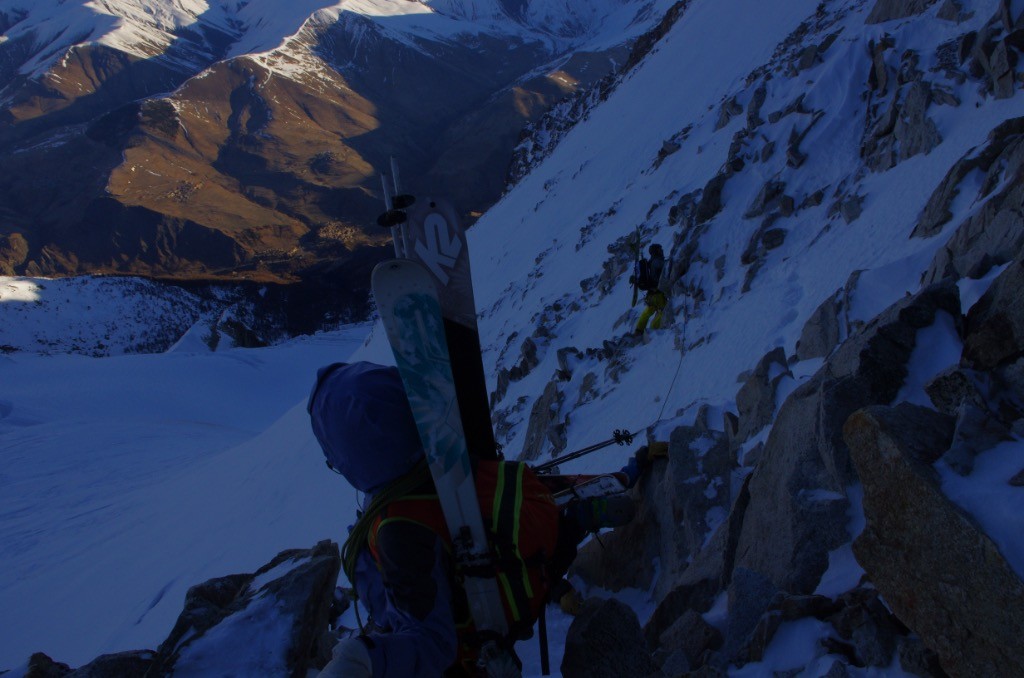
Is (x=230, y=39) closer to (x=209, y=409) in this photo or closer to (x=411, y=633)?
(x=209, y=409)

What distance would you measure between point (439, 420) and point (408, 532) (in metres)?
0.36

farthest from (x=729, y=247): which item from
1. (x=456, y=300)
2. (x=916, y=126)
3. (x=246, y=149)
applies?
(x=246, y=149)

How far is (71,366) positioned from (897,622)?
29027 mm

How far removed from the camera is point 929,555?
4.98ft

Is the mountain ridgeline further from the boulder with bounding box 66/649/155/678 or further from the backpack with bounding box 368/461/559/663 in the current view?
the backpack with bounding box 368/461/559/663

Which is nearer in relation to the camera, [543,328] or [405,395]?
[405,395]

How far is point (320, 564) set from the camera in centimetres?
319

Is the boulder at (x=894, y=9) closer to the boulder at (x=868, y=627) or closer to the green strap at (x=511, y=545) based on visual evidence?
the boulder at (x=868, y=627)

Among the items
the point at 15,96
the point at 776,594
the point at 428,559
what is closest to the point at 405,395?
the point at 428,559

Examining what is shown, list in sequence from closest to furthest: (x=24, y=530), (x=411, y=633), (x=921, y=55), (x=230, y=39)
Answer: (x=411, y=633), (x=921, y=55), (x=24, y=530), (x=230, y=39)

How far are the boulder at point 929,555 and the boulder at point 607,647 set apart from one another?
32.9 inches

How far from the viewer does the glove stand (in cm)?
155

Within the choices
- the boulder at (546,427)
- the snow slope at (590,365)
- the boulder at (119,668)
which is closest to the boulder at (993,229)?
the snow slope at (590,365)

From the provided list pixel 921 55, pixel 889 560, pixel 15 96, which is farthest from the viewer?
pixel 15 96
